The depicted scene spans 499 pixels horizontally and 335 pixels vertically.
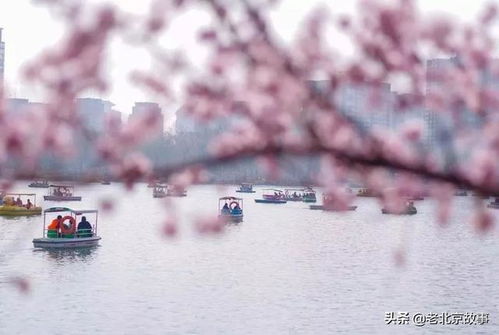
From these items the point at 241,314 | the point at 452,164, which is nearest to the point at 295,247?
the point at 241,314

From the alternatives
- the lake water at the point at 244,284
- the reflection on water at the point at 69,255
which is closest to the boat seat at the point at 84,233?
the reflection on water at the point at 69,255

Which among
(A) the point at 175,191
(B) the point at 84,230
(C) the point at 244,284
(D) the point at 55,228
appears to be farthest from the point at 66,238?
(A) the point at 175,191

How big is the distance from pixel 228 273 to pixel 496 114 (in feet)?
90.2

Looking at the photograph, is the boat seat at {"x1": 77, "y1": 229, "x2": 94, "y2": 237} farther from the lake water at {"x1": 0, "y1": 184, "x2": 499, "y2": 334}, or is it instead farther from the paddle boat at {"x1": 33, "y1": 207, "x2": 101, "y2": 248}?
the lake water at {"x1": 0, "y1": 184, "x2": 499, "y2": 334}

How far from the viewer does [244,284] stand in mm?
28297

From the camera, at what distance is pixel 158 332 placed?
20312 mm

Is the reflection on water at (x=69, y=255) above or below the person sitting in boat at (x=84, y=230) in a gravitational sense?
below

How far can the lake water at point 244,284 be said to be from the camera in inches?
855

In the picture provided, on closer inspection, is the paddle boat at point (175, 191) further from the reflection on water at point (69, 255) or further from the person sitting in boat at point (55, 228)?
the person sitting in boat at point (55, 228)

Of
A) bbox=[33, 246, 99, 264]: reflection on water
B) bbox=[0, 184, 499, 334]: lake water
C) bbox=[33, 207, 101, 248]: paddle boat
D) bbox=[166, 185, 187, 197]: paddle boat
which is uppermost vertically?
bbox=[166, 185, 187, 197]: paddle boat

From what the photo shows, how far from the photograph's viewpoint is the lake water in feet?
71.3

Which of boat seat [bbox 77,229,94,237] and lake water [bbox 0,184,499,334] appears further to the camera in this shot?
boat seat [bbox 77,229,94,237]

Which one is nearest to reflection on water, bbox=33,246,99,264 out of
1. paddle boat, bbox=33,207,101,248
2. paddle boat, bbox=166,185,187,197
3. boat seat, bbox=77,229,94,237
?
paddle boat, bbox=33,207,101,248

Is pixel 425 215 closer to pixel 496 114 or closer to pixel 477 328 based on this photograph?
pixel 477 328
